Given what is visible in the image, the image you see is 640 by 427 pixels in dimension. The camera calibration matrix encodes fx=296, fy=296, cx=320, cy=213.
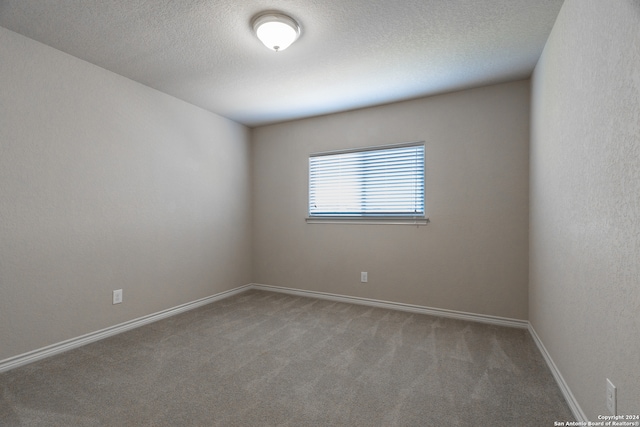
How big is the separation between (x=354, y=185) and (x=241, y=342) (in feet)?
7.42

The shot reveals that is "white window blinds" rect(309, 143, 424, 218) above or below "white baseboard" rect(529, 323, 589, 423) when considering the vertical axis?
above

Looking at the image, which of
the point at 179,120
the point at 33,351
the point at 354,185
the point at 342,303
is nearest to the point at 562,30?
the point at 354,185

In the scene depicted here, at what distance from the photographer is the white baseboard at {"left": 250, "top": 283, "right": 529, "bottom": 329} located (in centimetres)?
298

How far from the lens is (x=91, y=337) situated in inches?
102

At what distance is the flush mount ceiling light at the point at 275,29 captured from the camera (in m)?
1.99

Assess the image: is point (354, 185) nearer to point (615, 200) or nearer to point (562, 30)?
point (562, 30)

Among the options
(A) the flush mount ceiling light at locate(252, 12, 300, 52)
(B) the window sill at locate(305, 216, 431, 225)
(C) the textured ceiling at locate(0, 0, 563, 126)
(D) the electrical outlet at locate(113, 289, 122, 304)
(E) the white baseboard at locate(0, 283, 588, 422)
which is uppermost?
(C) the textured ceiling at locate(0, 0, 563, 126)

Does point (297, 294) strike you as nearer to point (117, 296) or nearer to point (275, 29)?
point (117, 296)

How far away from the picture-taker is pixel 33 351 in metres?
2.25

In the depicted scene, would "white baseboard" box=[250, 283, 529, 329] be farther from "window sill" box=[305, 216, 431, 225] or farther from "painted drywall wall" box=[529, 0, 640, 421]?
"window sill" box=[305, 216, 431, 225]

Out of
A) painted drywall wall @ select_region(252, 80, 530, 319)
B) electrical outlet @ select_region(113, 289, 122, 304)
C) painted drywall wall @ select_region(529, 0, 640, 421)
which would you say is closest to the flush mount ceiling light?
painted drywall wall @ select_region(529, 0, 640, 421)

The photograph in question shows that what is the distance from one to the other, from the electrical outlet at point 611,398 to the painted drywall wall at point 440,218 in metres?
1.83

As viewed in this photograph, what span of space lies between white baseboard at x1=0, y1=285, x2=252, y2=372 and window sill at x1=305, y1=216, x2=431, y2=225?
1.73m

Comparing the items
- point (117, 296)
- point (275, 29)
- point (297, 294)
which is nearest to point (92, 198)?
point (117, 296)
